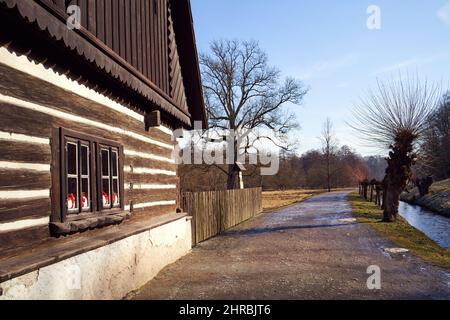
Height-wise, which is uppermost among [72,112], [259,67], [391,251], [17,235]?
[259,67]

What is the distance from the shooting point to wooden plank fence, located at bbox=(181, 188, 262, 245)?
42.5ft

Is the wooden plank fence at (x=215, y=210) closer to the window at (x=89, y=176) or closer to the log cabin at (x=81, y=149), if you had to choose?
the log cabin at (x=81, y=149)

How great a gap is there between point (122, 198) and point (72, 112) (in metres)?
1.98

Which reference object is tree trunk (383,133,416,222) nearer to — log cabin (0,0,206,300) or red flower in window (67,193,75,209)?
log cabin (0,0,206,300)

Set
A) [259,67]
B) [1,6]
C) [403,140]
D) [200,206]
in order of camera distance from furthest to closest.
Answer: [259,67]
[403,140]
[200,206]
[1,6]

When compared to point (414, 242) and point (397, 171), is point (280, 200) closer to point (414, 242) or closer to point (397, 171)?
point (397, 171)

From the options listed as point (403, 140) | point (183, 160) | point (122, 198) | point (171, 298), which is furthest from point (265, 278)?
point (183, 160)

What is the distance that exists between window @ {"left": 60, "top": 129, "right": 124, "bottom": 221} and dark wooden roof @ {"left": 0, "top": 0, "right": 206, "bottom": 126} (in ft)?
2.84

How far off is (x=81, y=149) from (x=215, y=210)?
10.00 m

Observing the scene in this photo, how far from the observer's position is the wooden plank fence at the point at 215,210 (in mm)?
12945

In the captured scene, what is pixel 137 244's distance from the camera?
729cm

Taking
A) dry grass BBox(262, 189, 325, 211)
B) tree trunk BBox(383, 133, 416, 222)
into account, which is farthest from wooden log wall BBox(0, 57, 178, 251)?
dry grass BBox(262, 189, 325, 211)

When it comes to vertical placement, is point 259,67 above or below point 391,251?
above
